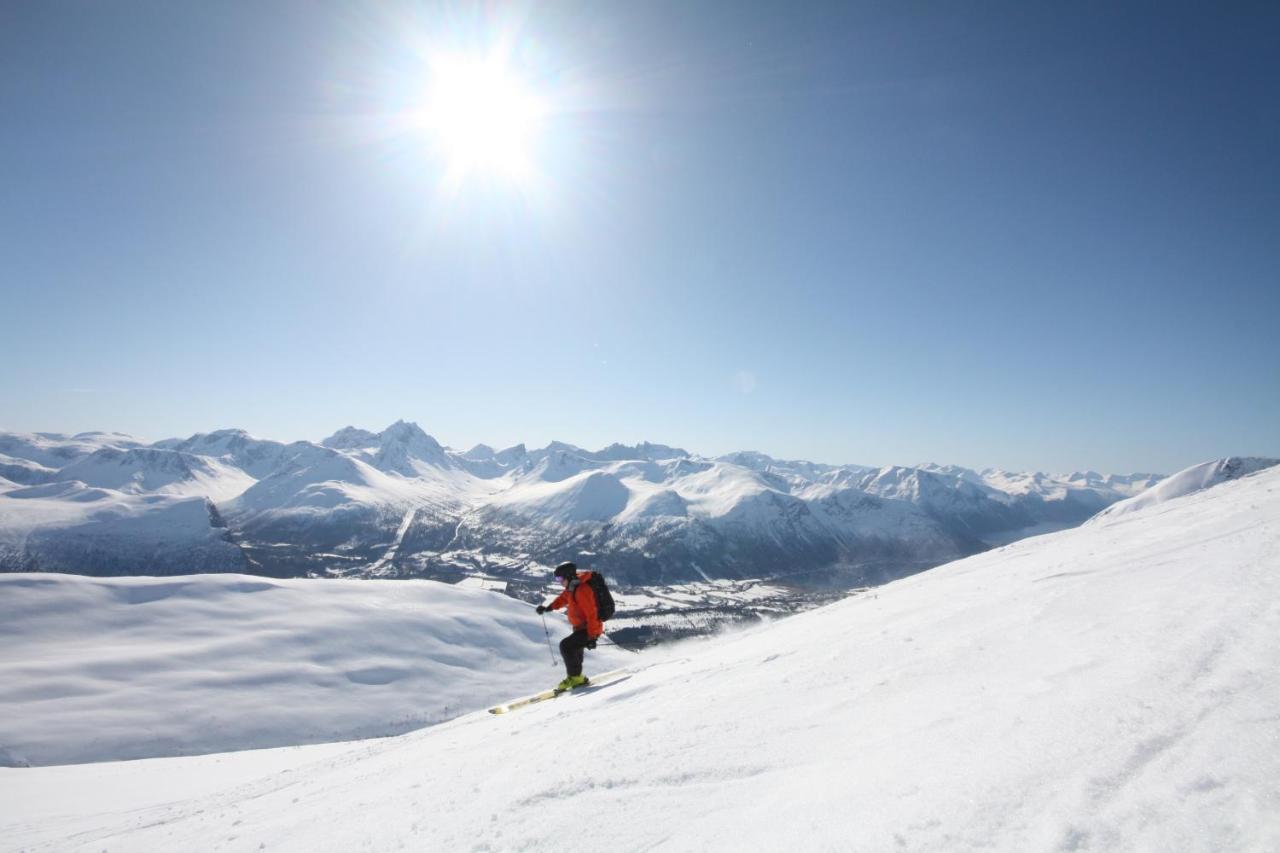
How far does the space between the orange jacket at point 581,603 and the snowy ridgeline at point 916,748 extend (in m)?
2.42

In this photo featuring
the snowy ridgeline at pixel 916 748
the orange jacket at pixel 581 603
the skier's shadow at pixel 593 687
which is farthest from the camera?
the orange jacket at pixel 581 603

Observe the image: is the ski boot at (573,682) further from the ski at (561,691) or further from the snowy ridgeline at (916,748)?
the snowy ridgeline at (916,748)

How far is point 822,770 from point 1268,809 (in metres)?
2.74

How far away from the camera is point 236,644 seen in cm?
5784

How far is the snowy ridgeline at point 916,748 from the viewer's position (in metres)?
3.59

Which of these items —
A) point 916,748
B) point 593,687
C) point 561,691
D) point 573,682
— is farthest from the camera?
point 573,682

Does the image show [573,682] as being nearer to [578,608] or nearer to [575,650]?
[575,650]

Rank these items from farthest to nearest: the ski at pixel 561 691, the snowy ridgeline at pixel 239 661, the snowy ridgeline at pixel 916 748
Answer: the snowy ridgeline at pixel 239 661 < the ski at pixel 561 691 < the snowy ridgeline at pixel 916 748

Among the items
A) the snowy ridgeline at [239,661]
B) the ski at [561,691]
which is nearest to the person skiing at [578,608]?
the ski at [561,691]

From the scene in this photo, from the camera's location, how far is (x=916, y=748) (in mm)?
4773

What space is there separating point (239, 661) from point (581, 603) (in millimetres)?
59516

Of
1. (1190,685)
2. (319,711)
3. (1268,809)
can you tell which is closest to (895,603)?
→ (1190,685)

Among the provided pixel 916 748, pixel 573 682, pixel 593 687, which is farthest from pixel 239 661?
pixel 916 748

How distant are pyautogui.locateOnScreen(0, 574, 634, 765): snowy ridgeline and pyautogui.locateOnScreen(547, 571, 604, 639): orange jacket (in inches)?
1811
